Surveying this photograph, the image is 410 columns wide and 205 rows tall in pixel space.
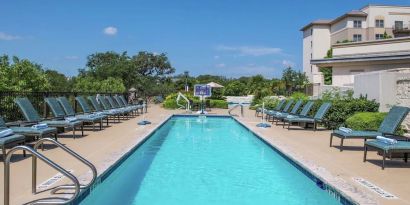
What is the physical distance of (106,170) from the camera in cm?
745

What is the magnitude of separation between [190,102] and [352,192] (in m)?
23.0

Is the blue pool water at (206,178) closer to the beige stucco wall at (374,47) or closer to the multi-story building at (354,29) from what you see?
the beige stucco wall at (374,47)

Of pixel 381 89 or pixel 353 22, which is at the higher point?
pixel 353 22

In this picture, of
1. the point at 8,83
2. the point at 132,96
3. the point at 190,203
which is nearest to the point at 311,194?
the point at 190,203

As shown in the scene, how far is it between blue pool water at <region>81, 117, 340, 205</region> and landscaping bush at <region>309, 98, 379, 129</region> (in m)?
3.99

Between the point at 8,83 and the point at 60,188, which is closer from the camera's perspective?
the point at 60,188

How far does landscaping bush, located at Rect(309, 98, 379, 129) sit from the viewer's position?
15031mm

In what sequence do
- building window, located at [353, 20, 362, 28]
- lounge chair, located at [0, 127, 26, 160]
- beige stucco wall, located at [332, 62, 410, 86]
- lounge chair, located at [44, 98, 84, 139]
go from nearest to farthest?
1. lounge chair, located at [0, 127, 26, 160]
2. lounge chair, located at [44, 98, 84, 139]
3. beige stucco wall, located at [332, 62, 410, 86]
4. building window, located at [353, 20, 362, 28]

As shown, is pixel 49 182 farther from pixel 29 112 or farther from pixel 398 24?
pixel 398 24

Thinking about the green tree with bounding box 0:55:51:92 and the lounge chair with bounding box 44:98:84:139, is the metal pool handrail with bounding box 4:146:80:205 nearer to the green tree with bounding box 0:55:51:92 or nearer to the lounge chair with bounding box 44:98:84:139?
the lounge chair with bounding box 44:98:84:139

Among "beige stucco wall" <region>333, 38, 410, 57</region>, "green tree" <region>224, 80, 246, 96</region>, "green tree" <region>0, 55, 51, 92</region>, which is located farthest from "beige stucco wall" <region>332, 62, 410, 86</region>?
"green tree" <region>224, 80, 246, 96</region>

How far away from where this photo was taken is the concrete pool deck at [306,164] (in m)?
5.89

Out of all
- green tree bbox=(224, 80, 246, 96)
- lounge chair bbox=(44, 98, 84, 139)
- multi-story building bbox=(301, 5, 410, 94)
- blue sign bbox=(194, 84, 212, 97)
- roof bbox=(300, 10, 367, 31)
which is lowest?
lounge chair bbox=(44, 98, 84, 139)

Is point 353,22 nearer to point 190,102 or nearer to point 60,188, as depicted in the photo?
point 190,102
